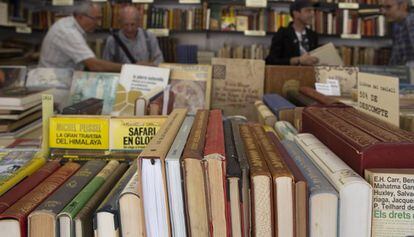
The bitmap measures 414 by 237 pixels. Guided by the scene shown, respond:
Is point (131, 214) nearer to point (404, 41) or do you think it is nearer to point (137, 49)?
point (137, 49)

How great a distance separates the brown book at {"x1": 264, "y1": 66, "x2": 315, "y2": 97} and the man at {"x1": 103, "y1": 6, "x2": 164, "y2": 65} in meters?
1.60

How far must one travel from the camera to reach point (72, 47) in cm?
286

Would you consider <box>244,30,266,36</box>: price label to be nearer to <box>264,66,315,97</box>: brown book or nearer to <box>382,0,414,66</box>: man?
<box>382,0,414,66</box>: man

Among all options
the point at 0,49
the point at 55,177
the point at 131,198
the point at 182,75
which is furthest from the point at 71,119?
the point at 0,49

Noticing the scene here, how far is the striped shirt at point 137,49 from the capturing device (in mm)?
3502

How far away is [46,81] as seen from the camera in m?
2.09

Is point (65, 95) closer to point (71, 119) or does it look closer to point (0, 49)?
point (71, 119)

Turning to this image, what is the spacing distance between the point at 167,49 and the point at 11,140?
3.69m

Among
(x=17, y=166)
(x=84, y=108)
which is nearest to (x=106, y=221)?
(x=17, y=166)

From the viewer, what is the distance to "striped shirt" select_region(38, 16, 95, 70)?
112 inches

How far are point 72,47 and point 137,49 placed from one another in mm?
780

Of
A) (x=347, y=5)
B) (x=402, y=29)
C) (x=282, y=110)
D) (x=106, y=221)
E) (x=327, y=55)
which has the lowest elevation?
(x=106, y=221)

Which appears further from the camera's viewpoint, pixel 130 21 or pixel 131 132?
pixel 130 21

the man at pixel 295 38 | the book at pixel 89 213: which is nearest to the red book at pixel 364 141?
the book at pixel 89 213
